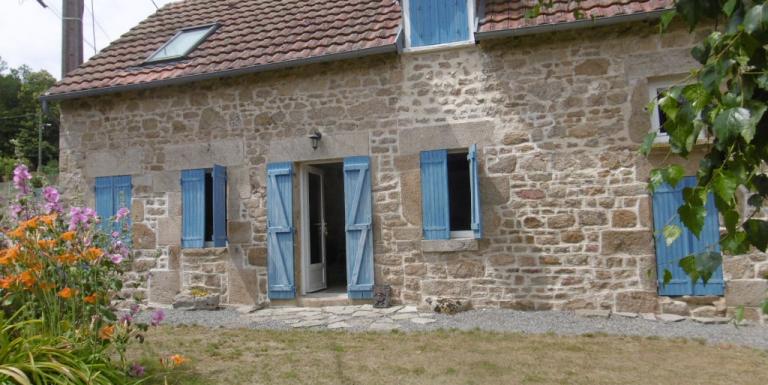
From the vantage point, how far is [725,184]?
1.37 m

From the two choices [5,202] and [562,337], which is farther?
[562,337]

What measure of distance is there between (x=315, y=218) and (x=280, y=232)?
3.29 feet

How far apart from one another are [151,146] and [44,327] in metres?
5.19

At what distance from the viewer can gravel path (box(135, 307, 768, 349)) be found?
548cm

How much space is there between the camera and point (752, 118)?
134cm

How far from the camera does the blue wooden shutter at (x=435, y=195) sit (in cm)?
691

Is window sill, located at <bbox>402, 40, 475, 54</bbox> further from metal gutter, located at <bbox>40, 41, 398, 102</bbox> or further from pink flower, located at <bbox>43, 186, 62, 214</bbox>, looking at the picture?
pink flower, located at <bbox>43, 186, 62, 214</bbox>

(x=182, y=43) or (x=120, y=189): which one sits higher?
(x=182, y=43)

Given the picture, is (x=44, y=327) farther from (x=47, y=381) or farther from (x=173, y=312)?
(x=173, y=312)

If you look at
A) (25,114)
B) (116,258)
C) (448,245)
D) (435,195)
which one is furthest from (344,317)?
(25,114)

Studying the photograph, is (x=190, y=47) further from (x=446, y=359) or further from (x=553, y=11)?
(x=446, y=359)

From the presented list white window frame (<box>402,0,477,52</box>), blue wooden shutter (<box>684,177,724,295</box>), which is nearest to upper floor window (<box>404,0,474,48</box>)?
white window frame (<box>402,0,477,52</box>)

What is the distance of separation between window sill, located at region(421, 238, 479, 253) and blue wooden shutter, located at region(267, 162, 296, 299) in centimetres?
188

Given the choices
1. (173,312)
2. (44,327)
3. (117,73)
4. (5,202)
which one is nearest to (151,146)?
(117,73)
